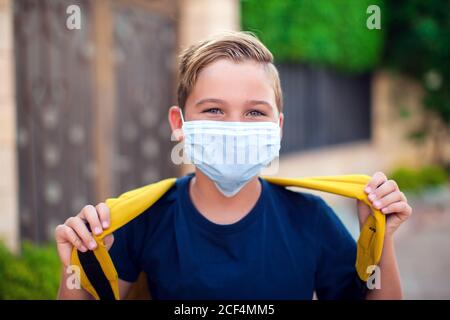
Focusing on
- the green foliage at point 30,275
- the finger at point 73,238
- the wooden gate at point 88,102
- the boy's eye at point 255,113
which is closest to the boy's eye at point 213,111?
the boy's eye at point 255,113

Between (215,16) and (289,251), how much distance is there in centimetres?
467

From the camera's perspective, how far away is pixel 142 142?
19.3 ft

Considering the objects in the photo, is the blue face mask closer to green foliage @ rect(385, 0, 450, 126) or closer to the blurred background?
the blurred background

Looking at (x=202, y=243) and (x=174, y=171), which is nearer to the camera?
(x=202, y=243)

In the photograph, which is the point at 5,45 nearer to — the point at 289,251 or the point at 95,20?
the point at 95,20

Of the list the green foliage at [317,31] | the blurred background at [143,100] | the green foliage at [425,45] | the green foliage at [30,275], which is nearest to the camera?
the green foliage at [30,275]

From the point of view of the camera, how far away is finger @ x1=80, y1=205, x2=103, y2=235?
1.72 m

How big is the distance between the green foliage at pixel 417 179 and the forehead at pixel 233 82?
28.3ft

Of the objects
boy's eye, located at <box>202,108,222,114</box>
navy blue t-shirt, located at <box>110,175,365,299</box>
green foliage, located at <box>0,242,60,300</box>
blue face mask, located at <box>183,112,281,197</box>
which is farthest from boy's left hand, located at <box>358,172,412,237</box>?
green foliage, located at <box>0,242,60,300</box>

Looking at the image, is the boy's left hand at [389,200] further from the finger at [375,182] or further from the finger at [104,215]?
the finger at [104,215]

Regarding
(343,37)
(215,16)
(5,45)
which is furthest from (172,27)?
(343,37)

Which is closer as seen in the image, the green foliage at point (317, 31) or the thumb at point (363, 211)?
the thumb at point (363, 211)

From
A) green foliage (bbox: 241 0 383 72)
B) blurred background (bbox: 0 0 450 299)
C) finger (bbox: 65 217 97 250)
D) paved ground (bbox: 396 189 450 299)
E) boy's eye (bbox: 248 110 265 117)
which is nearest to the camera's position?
finger (bbox: 65 217 97 250)

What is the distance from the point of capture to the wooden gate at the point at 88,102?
4.51 metres
